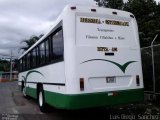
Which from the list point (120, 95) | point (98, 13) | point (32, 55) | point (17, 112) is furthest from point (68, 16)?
point (32, 55)

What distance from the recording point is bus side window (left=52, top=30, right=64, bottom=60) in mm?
9472

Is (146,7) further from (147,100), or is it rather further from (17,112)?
(17,112)

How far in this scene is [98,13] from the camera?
963cm

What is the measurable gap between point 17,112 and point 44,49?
9.33ft

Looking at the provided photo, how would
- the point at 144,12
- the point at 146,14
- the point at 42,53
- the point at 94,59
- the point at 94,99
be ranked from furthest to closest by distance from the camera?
the point at 146,14, the point at 144,12, the point at 42,53, the point at 94,59, the point at 94,99

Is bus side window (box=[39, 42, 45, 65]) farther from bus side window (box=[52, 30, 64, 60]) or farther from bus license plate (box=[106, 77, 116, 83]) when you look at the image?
bus license plate (box=[106, 77, 116, 83])

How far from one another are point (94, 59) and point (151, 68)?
5.05 metres

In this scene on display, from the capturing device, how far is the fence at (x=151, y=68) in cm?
1295

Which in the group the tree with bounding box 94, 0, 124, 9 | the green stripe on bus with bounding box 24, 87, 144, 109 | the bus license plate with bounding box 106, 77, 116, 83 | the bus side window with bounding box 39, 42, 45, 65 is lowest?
the green stripe on bus with bounding box 24, 87, 144, 109

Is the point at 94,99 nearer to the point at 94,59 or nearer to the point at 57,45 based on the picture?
the point at 94,59

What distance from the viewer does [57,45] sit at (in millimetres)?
9984

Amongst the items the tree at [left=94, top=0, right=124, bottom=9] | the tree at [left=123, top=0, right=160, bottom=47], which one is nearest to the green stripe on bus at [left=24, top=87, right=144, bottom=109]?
the tree at [left=123, top=0, right=160, bottom=47]

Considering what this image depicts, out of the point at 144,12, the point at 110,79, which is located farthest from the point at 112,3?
the point at 110,79

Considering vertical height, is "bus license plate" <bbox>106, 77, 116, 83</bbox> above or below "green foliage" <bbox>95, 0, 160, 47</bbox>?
below
